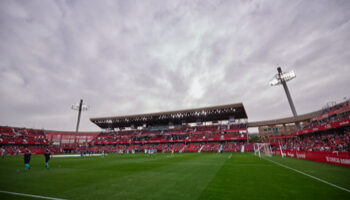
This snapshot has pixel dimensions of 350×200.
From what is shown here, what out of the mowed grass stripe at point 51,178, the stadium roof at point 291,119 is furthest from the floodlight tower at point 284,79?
the mowed grass stripe at point 51,178

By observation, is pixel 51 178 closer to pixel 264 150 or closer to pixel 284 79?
pixel 264 150

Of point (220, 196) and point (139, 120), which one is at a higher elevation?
point (139, 120)

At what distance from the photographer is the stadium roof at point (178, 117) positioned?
51.7 m

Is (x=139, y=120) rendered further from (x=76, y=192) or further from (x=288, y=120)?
(x=76, y=192)


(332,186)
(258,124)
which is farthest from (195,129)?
(332,186)

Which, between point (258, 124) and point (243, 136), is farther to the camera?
point (258, 124)

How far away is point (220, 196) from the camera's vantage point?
5.66 m

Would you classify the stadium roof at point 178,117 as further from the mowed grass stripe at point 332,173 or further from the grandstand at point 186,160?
the mowed grass stripe at point 332,173

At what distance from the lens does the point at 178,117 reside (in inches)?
2377

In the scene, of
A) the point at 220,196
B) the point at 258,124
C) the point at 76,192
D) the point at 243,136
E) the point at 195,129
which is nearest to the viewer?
the point at 220,196

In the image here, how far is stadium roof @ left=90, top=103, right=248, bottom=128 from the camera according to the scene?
170 ft

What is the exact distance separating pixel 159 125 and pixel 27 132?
47.2 m

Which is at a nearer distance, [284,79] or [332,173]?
[332,173]

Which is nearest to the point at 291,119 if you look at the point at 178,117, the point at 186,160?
the point at 178,117
